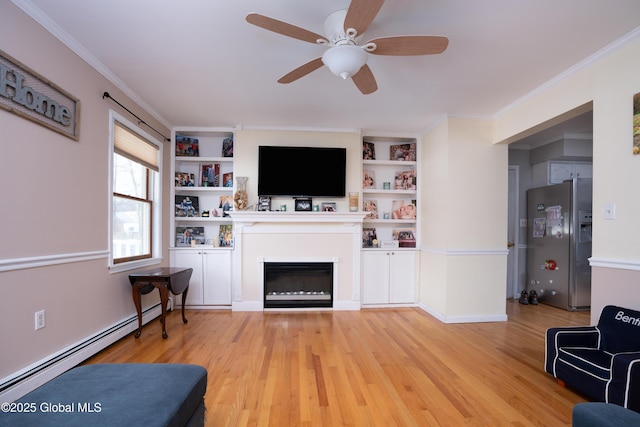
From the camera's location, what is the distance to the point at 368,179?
428 cm

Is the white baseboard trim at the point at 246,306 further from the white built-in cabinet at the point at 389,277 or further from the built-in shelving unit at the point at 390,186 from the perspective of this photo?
the built-in shelving unit at the point at 390,186

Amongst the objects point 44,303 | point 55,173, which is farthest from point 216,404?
point 55,173

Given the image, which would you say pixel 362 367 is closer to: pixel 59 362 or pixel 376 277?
pixel 376 277

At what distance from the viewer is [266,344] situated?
2723 millimetres

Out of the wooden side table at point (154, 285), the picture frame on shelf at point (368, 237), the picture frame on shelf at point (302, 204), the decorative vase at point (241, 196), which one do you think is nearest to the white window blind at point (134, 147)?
the decorative vase at point (241, 196)

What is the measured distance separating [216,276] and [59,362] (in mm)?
1887

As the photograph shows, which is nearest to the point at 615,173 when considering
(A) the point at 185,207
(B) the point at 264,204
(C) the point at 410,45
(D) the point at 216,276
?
(C) the point at 410,45

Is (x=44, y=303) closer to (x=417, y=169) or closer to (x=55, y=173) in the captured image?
(x=55, y=173)

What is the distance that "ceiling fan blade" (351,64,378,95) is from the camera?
2.02 meters

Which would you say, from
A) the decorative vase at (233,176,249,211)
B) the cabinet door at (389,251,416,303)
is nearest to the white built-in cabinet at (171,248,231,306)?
the decorative vase at (233,176,249,211)

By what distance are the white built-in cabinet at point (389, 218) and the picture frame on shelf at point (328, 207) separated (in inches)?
19.3

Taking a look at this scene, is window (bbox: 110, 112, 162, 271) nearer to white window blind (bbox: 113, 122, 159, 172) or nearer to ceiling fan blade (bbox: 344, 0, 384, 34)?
white window blind (bbox: 113, 122, 159, 172)

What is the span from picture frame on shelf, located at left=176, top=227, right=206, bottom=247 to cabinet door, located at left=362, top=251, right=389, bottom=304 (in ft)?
7.58

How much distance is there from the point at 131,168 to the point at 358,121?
269 cm
